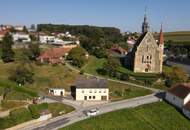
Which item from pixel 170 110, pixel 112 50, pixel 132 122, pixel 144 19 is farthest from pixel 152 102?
pixel 112 50

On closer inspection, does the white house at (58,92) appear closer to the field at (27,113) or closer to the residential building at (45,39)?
the field at (27,113)

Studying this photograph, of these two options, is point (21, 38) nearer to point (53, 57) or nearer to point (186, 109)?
point (53, 57)

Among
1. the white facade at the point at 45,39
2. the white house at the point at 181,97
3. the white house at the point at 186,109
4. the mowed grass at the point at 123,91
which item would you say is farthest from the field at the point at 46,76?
the white facade at the point at 45,39

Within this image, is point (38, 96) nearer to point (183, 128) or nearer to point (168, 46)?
point (183, 128)

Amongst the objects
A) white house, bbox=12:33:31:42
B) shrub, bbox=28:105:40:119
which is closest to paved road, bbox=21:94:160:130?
shrub, bbox=28:105:40:119

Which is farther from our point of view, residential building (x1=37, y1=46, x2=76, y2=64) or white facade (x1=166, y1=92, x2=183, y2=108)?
residential building (x1=37, y1=46, x2=76, y2=64)

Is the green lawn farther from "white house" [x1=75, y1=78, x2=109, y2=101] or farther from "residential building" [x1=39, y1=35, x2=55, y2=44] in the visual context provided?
"residential building" [x1=39, y1=35, x2=55, y2=44]

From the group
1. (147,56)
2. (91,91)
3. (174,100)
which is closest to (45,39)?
(147,56)
